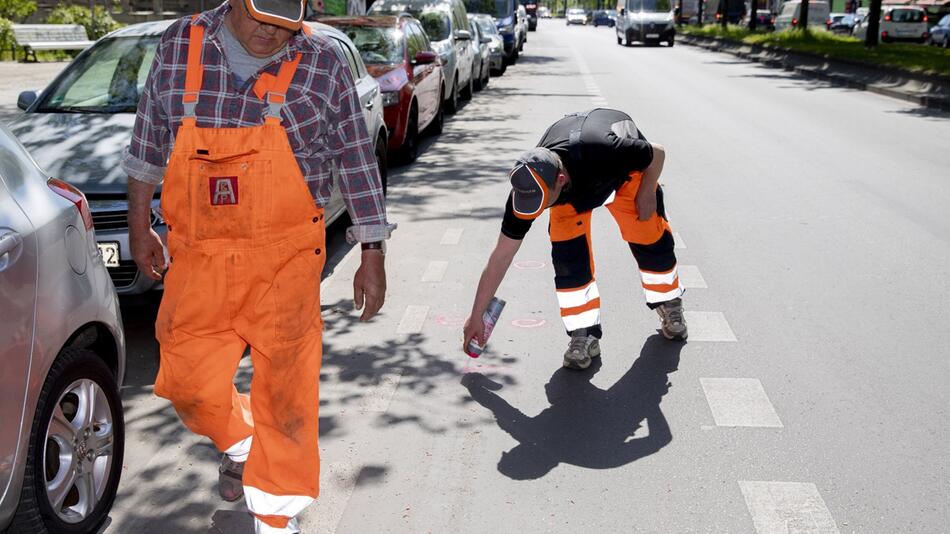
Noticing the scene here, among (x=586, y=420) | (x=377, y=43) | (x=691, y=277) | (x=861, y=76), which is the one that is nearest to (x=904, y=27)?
(x=861, y=76)

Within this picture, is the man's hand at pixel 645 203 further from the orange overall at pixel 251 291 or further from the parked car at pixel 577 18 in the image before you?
the parked car at pixel 577 18

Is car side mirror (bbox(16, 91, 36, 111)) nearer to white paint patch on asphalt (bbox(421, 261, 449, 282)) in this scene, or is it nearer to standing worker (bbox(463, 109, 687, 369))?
white paint patch on asphalt (bbox(421, 261, 449, 282))

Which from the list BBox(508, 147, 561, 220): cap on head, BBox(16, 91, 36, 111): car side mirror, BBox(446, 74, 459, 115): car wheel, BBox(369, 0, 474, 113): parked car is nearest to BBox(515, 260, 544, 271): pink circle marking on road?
BBox(508, 147, 561, 220): cap on head

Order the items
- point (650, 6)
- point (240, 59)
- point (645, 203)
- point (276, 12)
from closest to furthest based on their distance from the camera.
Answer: point (276, 12)
point (240, 59)
point (645, 203)
point (650, 6)

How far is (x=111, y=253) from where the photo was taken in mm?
5734

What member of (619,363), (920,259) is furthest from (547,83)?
(619,363)

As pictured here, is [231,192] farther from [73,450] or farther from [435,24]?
[435,24]

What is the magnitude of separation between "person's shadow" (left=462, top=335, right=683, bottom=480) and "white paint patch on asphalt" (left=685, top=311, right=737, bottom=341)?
0.35 m

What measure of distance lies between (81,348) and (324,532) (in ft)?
3.44

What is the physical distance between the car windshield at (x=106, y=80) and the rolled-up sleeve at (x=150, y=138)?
162 inches

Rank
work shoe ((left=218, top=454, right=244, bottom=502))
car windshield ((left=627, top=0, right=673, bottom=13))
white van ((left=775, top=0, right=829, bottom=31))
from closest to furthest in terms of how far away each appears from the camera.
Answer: work shoe ((left=218, top=454, right=244, bottom=502)) → car windshield ((left=627, top=0, right=673, bottom=13)) → white van ((left=775, top=0, right=829, bottom=31))

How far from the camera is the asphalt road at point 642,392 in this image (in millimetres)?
3998

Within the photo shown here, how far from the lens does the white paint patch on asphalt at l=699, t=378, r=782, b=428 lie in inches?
189

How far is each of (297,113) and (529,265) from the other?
15.1ft
